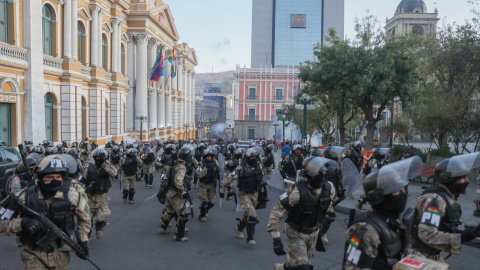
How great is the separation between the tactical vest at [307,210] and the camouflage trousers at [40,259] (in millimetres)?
2573

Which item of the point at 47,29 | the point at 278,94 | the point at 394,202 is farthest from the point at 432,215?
the point at 278,94

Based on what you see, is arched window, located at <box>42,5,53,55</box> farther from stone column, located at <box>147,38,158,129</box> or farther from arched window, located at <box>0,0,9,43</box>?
stone column, located at <box>147,38,158,129</box>

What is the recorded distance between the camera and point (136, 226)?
29.1ft

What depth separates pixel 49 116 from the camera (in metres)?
22.4

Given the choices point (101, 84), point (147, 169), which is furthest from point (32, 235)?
point (101, 84)

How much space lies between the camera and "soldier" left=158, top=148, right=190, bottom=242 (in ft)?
24.8

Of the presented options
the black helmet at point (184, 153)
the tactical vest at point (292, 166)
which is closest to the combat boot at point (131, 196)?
the black helmet at point (184, 153)

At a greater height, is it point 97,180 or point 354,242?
point 354,242

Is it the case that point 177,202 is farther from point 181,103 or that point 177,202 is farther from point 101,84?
point 181,103

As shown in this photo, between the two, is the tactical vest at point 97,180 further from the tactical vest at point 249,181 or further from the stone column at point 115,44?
the stone column at point 115,44

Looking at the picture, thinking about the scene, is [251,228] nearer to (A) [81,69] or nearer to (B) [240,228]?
(B) [240,228]

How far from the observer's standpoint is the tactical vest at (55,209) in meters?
3.84

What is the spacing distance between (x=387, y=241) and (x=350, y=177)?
2703 millimetres

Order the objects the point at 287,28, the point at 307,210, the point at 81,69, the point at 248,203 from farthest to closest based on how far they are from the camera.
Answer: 1. the point at 287,28
2. the point at 81,69
3. the point at 248,203
4. the point at 307,210
